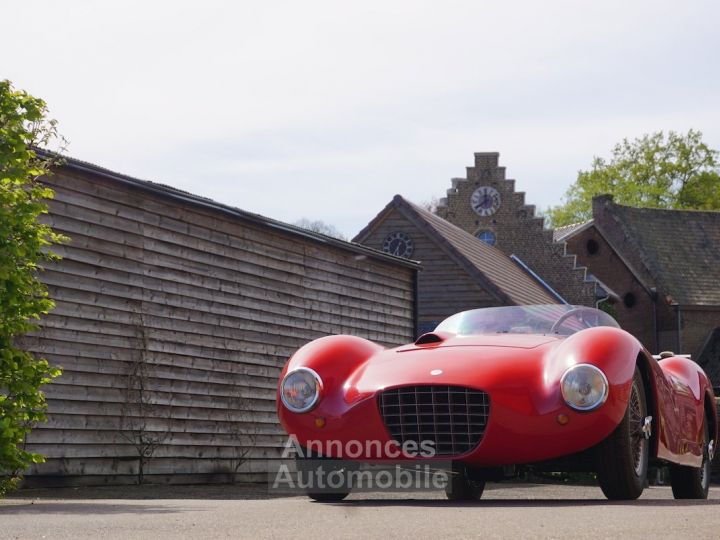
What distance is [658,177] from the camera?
209 ft

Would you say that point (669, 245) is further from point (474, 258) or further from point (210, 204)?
point (210, 204)

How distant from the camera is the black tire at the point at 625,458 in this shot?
25.0 feet

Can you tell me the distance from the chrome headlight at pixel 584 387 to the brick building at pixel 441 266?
A: 26.1 m

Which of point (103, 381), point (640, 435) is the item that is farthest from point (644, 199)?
point (640, 435)

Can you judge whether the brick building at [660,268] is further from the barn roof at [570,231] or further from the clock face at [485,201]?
the clock face at [485,201]

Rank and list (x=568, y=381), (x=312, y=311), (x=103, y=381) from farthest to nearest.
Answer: (x=312, y=311) → (x=103, y=381) → (x=568, y=381)

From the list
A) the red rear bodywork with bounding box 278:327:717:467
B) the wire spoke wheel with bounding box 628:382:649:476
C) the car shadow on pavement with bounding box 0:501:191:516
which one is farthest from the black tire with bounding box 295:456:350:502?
the wire spoke wheel with bounding box 628:382:649:476

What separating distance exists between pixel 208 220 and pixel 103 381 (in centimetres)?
296

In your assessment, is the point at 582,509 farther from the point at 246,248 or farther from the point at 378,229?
the point at 378,229

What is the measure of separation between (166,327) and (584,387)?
7.90 meters

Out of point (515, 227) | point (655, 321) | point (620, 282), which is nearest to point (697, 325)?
point (655, 321)

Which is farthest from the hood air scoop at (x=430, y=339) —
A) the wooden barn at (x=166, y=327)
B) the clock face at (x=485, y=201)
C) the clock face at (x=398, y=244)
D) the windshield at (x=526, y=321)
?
the clock face at (x=485, y=201)

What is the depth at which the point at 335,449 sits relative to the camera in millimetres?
7965

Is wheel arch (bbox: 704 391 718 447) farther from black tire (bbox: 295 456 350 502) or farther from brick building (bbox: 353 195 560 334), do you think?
brick building (bbox: 353 195 560 334)
